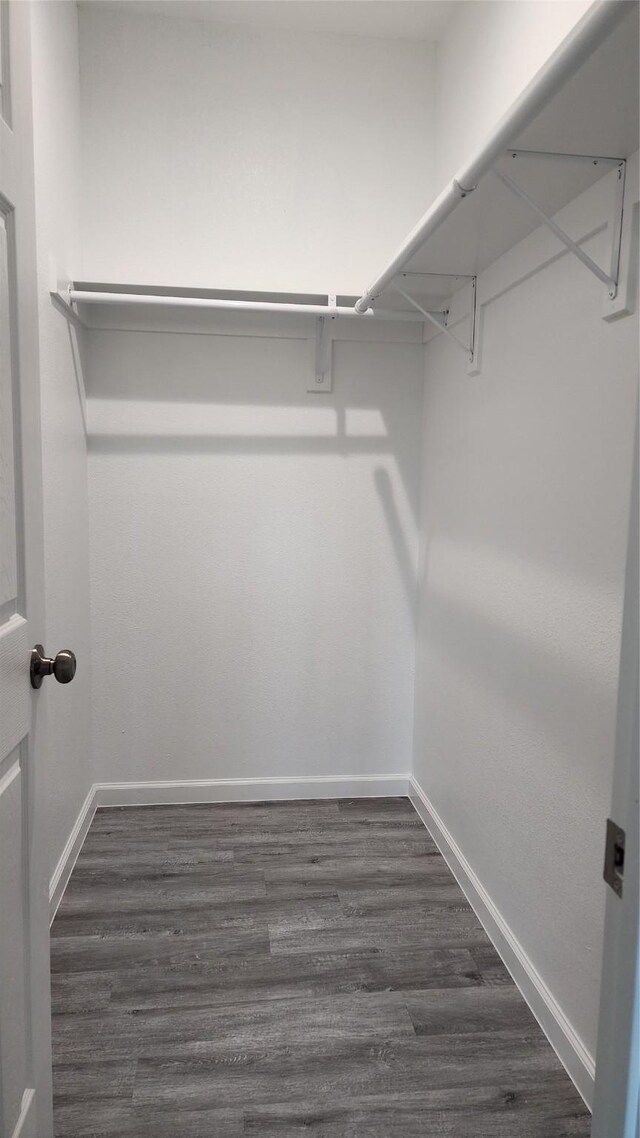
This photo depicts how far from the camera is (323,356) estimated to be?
276 cm

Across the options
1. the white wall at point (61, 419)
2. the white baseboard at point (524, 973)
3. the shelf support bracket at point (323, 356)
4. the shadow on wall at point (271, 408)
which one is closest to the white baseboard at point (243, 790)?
the white wall at point (61, 419)

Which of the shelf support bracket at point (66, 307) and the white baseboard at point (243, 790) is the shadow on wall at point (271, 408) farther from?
the white baseboard at point (243, 790)

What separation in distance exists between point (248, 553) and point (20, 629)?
1750 millimetres

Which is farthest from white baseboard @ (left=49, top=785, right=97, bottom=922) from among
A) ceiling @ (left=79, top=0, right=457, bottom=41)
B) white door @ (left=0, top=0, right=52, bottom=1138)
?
ceiling @ (left=79, top=0, right=457, bottom=41)

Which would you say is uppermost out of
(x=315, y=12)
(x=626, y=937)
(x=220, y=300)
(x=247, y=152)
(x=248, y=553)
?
(x=315, y=12)

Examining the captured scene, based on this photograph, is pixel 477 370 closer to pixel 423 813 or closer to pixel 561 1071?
pixel 423 813

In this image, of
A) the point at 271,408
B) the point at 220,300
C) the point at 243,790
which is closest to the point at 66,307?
the point at 220,300

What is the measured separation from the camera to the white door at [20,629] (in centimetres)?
103

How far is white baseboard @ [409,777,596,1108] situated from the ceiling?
2.78 meters

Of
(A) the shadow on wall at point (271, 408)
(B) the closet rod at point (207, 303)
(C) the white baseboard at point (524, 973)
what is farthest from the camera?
(A) the shadow on wall at point (271, 408)

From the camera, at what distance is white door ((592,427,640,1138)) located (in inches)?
22.4

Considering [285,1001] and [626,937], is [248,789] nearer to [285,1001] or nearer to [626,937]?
[285,1001]

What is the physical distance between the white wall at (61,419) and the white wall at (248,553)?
175 mm

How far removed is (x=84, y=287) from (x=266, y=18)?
113 cm
